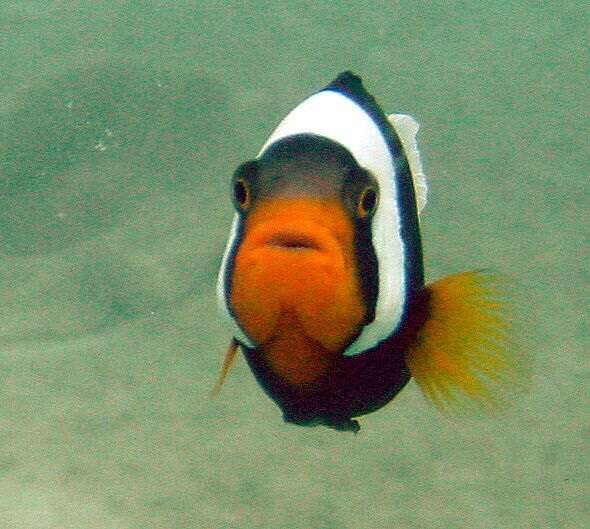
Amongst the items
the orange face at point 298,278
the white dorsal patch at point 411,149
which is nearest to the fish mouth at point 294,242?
the orange face at point 298,278

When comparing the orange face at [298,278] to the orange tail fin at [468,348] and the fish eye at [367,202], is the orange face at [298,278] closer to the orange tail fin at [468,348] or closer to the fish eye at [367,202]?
the fish eye at [367,202]

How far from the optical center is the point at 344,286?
2.16 ft

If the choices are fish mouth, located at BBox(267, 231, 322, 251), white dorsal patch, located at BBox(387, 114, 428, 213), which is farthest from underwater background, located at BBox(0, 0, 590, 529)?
fish mouth, located at BBox(267, 231, 322, 251)

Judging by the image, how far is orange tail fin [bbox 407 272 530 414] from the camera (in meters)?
0.81

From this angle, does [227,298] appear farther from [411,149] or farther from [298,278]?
[411,149]

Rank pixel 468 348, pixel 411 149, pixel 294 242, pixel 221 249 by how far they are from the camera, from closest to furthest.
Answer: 1. pixel 294 242
2. pixel 468 348
3. pixel 411 149
4. pixel 221 249

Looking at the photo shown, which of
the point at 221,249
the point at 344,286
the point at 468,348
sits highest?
the point at 344,286

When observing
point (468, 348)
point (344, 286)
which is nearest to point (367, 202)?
point (344, 286)

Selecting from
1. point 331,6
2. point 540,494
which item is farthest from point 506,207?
point 331,6

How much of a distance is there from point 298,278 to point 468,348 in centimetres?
28

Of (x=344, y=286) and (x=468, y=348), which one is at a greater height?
(x=344, y=286)

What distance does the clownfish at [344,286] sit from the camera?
2.14 feet

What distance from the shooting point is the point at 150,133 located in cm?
524

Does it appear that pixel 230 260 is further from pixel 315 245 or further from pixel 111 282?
pixel 111 282
